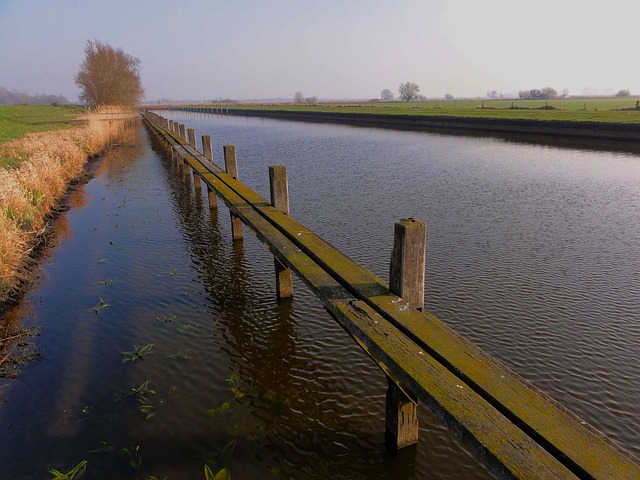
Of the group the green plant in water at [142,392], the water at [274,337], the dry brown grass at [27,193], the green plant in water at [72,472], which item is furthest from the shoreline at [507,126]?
the green plant in water at [72,472]

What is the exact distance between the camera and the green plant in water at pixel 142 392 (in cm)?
504

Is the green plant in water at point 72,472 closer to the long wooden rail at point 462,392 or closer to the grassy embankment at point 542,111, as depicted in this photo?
the long wooden rail at point 462,392

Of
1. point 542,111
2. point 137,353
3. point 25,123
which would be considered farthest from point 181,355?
point 542,111

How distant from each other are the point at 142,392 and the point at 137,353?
36.8 inches

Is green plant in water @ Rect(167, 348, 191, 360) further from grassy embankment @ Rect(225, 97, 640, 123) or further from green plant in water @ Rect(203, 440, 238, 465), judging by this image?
grassy embankment @ Rect(225, 97, 640, 123)

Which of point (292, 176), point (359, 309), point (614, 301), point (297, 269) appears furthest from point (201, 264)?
point (292, 176)

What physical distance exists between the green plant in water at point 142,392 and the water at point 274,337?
0.04 metres

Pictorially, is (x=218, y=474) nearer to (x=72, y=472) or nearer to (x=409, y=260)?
(x=72, y=472)

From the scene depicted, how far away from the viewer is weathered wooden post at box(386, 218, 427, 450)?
3.72m

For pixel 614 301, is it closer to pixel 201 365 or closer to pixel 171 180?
pixel 201 365

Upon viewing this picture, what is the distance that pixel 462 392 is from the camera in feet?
9.57

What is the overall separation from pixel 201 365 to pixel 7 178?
29.6 feet

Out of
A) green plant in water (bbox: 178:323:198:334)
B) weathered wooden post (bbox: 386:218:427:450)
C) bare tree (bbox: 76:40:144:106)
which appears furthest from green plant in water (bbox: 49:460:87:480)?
bare tree (bbox: 76:40:144:106)

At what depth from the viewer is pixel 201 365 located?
224 inches
